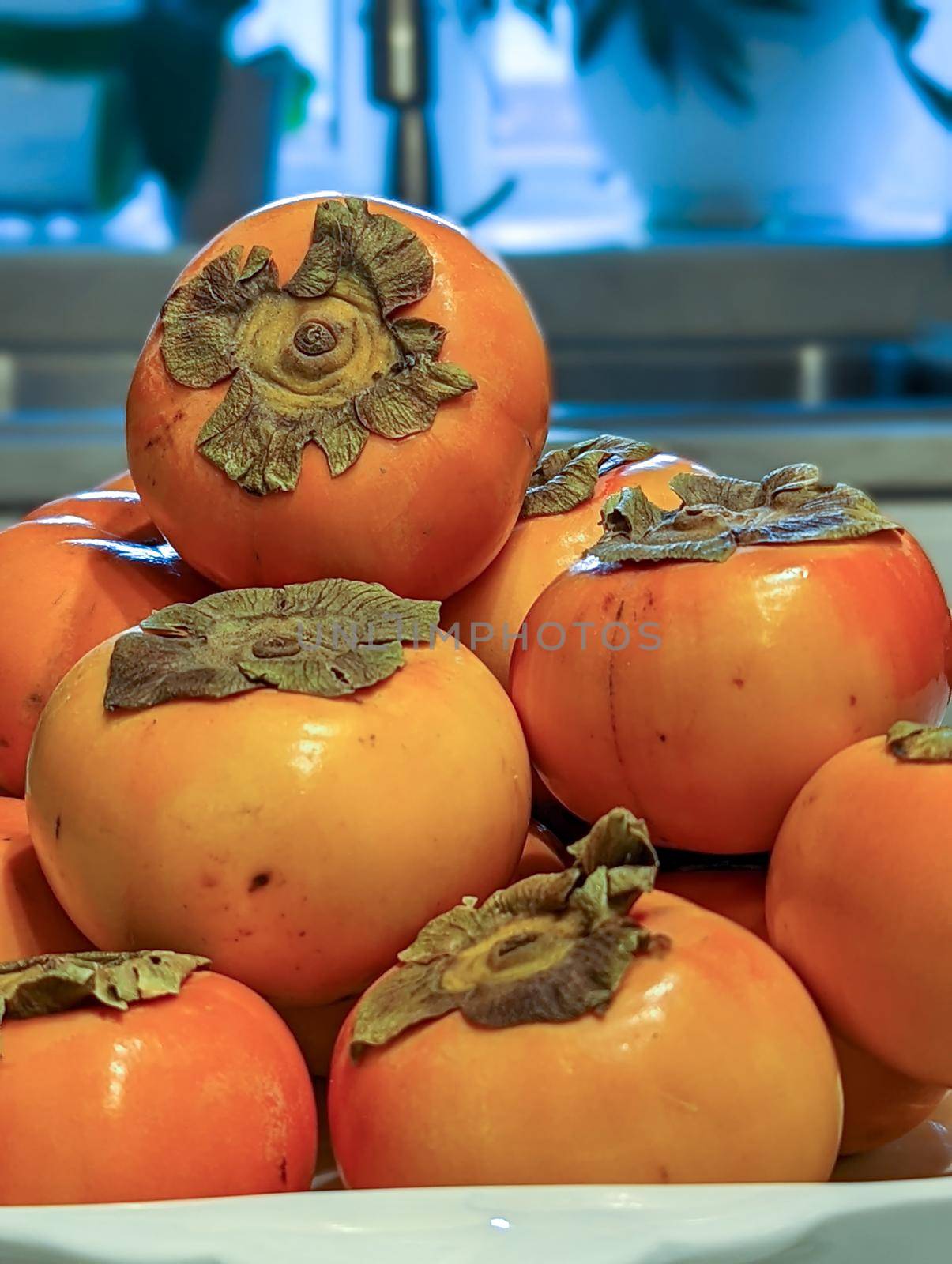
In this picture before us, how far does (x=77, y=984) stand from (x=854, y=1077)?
0.26m

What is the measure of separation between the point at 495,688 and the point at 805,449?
1.25 meters

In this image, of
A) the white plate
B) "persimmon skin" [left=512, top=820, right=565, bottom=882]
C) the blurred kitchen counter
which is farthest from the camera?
the blurred kitchen counter

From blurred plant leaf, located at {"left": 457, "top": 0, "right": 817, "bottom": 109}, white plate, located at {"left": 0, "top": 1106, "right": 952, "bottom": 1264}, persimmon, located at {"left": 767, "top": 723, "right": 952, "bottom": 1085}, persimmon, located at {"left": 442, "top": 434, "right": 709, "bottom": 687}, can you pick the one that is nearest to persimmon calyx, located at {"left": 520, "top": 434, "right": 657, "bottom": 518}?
persimmon, located at {"left": 442, "top": 434, "right": 709, "bottom": 687}

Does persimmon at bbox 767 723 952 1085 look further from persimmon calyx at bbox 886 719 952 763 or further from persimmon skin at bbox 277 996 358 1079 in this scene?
persimmon skin at bbox 277 996 358 1079

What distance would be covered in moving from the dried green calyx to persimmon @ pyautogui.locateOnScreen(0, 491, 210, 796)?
0.19 metres

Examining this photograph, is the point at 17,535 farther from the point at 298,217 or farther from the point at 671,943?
the point at 671,943

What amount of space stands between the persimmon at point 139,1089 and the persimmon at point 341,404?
19cm

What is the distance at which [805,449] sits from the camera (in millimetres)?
1732

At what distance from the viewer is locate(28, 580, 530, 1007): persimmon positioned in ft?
1.63

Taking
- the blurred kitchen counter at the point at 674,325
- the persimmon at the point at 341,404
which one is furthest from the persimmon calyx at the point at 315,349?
the blurred kitchen counter at the point at 674,325

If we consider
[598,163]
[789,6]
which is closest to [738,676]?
[789,6]

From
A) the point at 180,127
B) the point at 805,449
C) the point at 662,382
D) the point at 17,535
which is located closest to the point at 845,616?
the point at 17,535

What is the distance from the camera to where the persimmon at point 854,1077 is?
0.51m

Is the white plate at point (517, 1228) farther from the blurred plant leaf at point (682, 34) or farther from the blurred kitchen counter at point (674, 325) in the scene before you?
the blurred plant leaf at point (682, 34)
